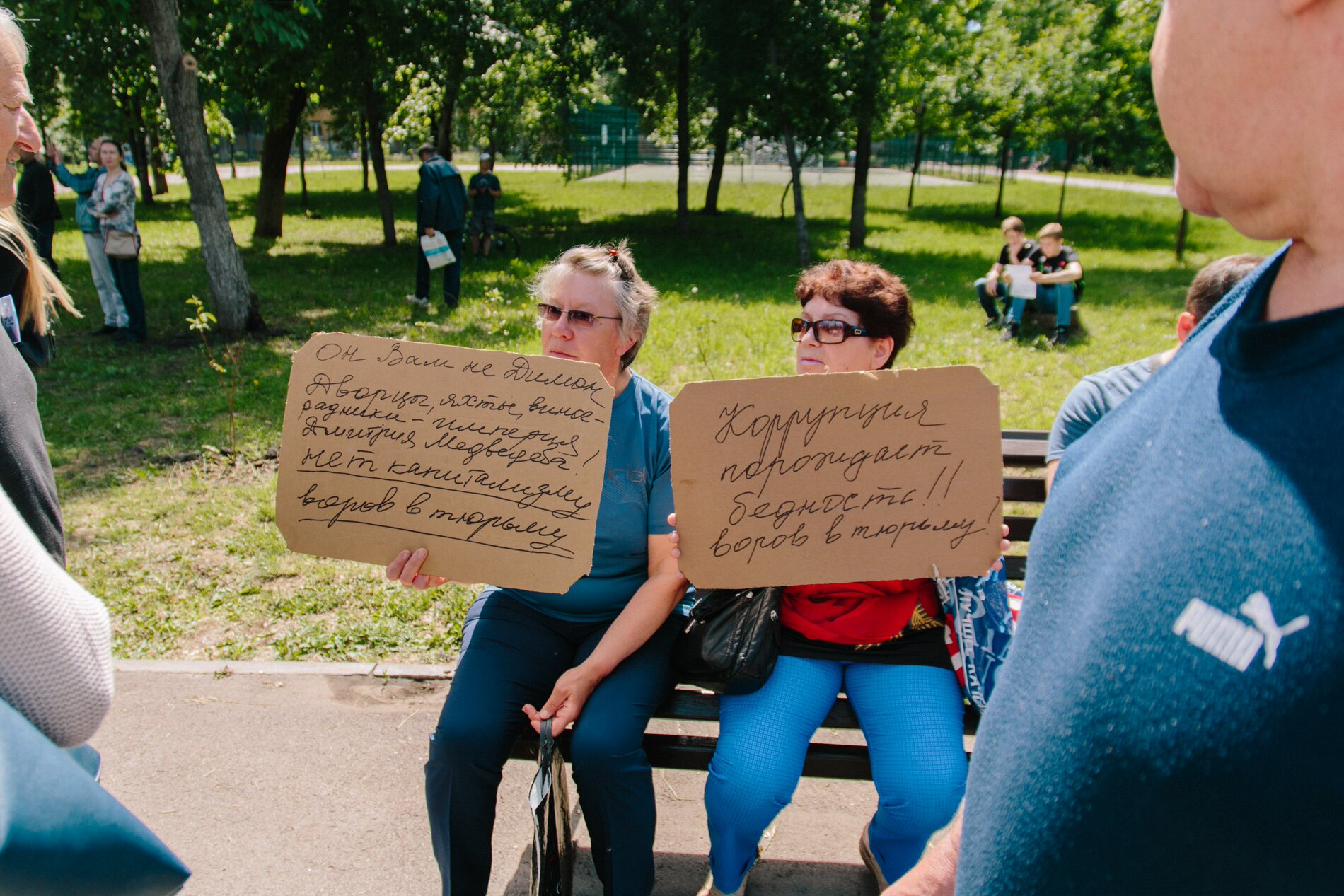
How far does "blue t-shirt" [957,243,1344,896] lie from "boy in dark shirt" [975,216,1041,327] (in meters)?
9.56

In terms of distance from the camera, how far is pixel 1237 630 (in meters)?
0.60

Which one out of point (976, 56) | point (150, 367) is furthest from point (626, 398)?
point (976, 56)

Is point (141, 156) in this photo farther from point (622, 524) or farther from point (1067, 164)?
point (622, 524)

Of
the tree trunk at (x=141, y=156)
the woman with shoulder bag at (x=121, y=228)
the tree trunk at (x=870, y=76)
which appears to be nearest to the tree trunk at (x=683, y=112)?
the tree trunk at (x=870, y=76)

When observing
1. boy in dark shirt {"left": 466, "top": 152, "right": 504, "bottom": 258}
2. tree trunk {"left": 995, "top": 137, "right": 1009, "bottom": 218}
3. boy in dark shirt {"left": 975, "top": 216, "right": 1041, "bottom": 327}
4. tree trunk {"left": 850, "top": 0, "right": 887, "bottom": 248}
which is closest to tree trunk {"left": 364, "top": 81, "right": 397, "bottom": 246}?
boy in dark shirt {"left": 466, "top": 152, "right": 504, "bottom": 258}

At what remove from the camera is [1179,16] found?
693 mm

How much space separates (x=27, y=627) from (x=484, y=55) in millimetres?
15062

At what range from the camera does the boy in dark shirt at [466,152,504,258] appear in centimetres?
1498

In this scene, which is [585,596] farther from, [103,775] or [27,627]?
[103,775]

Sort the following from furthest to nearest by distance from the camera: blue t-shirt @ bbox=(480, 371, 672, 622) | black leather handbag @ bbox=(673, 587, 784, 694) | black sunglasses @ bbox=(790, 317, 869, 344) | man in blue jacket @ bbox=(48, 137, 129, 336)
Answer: man in blue jacket @ bbox=(48, 137, 129, 336) → black sunglasses @ bbox=(790, 317, 869, 344) → blue t-shirt @ bbox=(480, 371, 672, 622) → black leather handbag @ bbox=(673, 587, 784, 694)

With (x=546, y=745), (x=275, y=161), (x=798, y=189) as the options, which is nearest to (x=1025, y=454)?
(x=546, y=745)

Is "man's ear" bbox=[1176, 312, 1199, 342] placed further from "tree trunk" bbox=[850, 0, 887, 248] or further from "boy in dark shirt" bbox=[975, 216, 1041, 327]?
"tree trunk" bbox=[850, 0, 887, 248]

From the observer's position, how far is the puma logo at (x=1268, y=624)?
578 millimetres

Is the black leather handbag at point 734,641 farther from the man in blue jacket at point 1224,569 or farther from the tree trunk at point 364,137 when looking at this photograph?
the tree trunk at point 364,137
